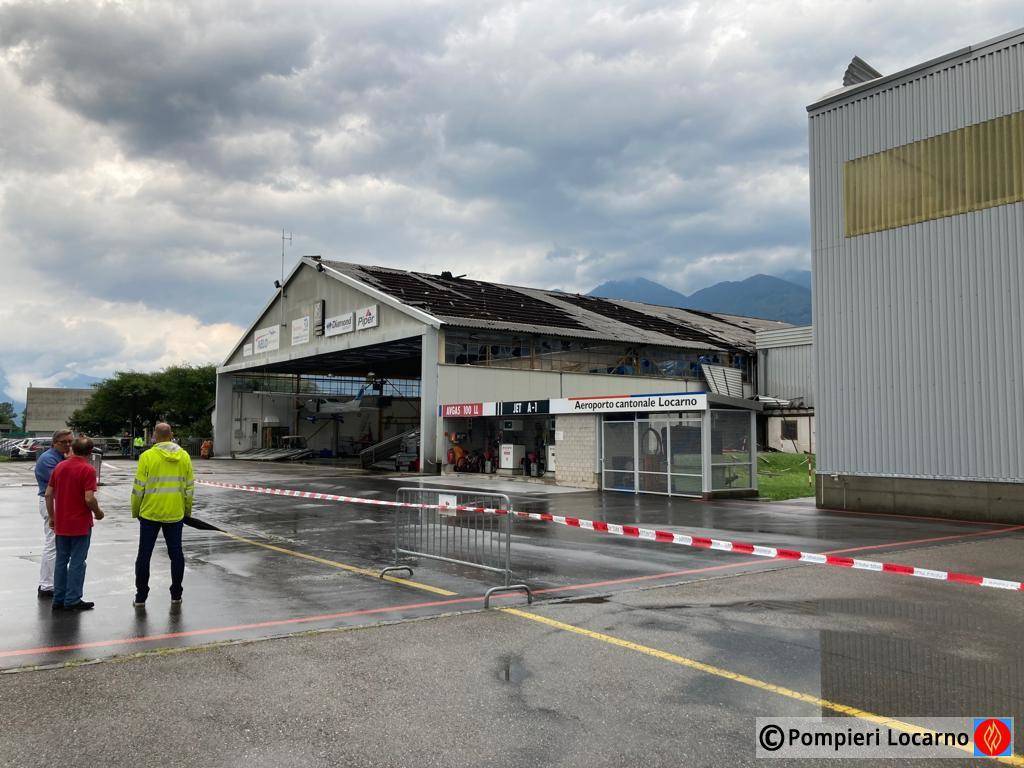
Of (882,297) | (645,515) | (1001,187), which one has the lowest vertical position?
(645,515)

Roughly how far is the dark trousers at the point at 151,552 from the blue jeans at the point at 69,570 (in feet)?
1.66

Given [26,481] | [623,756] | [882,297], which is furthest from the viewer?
[26,481]

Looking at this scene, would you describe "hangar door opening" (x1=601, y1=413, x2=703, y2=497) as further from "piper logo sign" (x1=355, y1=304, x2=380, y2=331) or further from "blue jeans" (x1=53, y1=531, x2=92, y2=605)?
"piper logo sign" (x1=355, y1=304, x2=380, y2=331)

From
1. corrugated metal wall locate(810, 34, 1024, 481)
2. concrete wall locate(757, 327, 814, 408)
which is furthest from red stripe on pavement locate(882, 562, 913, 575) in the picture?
concrete wall locate(757, 327, 814, 408)

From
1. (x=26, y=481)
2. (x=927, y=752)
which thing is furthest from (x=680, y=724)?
(x=26, y=481)

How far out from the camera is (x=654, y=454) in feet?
74.5

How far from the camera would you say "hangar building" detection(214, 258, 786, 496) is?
2250cm

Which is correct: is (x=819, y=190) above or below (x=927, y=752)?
above

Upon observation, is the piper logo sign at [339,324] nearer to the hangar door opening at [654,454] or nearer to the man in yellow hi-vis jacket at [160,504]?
the hangar door opening at [654,454]

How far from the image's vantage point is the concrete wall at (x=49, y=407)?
→ 109 metres

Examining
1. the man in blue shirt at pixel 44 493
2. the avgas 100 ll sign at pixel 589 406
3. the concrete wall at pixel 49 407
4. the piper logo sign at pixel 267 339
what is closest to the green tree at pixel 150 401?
the piper logo sign at pixel 267 339

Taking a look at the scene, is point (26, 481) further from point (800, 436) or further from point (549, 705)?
point (800, 436)

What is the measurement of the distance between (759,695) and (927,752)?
106 cm

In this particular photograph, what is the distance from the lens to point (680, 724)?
4.49 m
